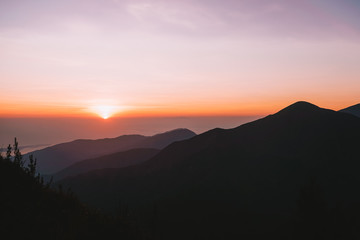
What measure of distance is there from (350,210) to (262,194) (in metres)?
18.5

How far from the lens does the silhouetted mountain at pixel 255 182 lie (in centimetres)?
4750

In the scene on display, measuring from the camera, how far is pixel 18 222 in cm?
742

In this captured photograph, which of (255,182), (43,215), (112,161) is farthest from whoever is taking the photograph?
(112,161)

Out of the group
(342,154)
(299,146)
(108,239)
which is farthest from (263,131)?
(108,239)

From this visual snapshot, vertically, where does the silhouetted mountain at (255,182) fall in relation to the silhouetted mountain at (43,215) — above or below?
below

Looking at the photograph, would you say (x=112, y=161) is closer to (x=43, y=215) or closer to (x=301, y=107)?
(x=301, y=107)

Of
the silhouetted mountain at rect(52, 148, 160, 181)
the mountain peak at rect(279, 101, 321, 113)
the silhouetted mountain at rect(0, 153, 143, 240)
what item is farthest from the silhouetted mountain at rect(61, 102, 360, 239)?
the silhouetted mountain at rect(52, 148, 160, 181)

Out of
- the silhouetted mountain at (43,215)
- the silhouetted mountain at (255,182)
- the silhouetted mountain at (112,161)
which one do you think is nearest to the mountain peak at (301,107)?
the silhouetted mountain at (255,182)

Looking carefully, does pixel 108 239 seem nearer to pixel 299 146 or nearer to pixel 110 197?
pixel 110 197

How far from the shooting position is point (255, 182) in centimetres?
6856

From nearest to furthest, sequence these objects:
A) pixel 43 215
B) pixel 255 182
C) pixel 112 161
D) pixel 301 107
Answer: pixel 43 215 < pixel 255 182 < pixel 301 107 < pixel 112 161

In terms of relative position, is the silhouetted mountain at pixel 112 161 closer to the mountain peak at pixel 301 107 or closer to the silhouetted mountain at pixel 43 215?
the mountain peak at pixel 301 107

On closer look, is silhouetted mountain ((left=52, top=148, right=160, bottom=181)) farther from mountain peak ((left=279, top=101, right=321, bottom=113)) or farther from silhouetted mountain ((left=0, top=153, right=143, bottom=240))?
silhouetted mountain ((left=0, top=153, right=143, bottom=240))

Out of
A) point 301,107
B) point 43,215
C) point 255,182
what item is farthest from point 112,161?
point 43,215
